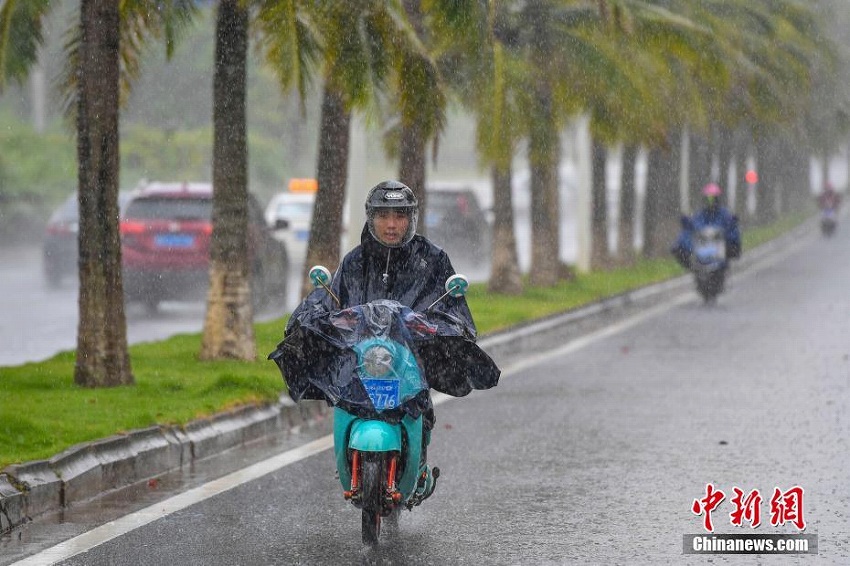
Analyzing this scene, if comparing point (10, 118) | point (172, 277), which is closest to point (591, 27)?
point (172, 277)

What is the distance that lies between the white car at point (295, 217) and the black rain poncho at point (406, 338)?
25.2 metres

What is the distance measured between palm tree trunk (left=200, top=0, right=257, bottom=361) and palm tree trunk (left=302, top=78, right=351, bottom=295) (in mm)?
3172

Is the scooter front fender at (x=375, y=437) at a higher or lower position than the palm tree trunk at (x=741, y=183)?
lower

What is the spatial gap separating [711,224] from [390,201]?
1633cm

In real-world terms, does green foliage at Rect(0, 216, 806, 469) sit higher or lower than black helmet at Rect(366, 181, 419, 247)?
lower

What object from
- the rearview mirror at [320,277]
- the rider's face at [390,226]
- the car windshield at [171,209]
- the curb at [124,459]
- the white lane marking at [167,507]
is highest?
the car windshield at [171,209]

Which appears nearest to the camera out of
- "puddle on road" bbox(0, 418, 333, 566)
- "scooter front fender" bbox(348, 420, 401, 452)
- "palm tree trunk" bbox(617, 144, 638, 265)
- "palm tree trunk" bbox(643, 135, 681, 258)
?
A: "scooter front fender" bbox(348, 420, 401, 452)

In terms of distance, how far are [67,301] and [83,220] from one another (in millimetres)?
12457

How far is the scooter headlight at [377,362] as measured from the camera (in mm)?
6996

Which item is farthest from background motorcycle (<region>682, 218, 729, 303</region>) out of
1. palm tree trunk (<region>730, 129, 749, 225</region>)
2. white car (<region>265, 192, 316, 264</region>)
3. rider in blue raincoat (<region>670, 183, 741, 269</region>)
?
palm tree trunk (<region>730, 129, 749, 225</region>)

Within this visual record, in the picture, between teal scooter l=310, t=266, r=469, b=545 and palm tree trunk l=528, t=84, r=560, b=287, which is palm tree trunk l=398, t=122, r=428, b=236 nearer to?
palm tree trunk l=528, t=84, r=560, b=287

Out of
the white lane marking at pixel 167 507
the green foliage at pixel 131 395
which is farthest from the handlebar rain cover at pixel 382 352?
the green foliage at pixel 131 395

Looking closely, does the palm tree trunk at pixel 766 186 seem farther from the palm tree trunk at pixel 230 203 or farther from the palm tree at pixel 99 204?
the palm tree at pixel 99 204

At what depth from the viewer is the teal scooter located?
7.01 meters
